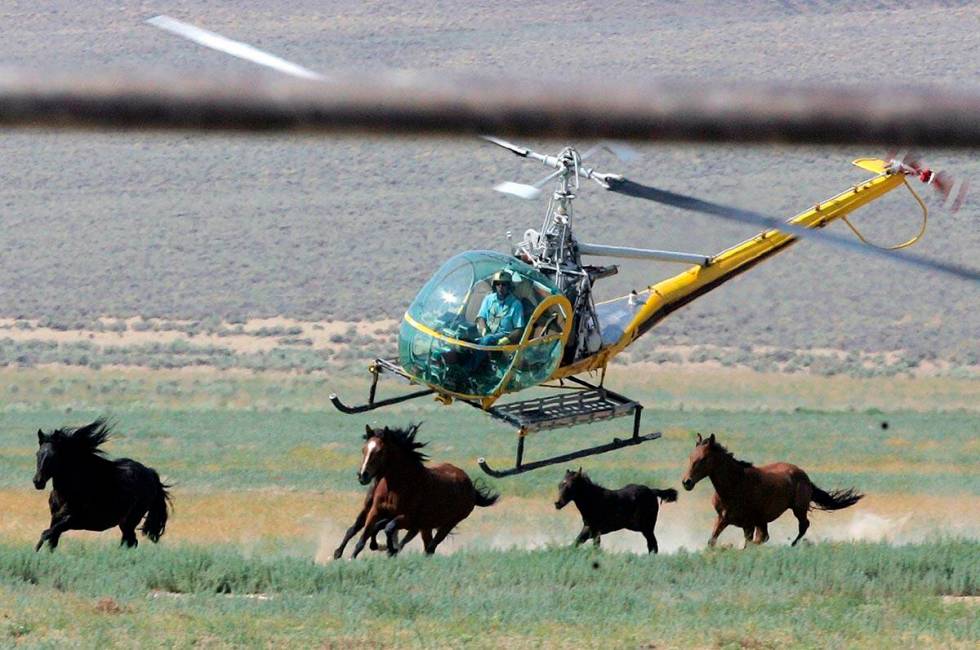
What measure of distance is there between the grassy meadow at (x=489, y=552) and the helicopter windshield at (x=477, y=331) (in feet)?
4.72

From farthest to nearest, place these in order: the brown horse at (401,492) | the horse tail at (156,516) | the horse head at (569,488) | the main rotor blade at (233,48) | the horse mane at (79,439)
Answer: the horse head at (569,488) → the horse tail at (156,516) → the brown horse at (401,492) → the horse mane at (79,439) → the main rotor blade at (233,48)

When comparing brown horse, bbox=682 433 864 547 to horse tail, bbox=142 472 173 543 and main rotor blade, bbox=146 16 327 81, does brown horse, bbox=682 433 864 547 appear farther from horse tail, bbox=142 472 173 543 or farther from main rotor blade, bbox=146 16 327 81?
main rotor blade, bbox=146 16 327 81

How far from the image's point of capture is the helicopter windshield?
522 inches

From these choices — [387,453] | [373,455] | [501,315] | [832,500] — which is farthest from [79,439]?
[832,500]

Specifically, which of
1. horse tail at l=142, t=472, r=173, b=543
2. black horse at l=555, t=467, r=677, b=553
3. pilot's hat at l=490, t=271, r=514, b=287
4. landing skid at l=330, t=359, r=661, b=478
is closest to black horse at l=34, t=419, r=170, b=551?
horse tail at l=142, t=472, r=173, b=543

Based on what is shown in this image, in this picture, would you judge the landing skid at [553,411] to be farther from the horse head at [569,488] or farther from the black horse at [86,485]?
the black horse at [86,485]

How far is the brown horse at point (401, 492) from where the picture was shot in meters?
14.2

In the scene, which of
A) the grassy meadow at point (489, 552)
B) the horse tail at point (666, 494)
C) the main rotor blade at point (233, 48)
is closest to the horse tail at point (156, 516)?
the grassy meadow at point (489, 552)

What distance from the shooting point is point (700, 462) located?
49.8ft

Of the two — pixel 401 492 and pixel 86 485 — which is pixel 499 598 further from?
pixel 86 485

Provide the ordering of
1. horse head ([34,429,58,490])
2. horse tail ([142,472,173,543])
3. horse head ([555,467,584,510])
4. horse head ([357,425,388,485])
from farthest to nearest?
horse head ([555,467,584,510])
horse tail ([142,472,173,543])
horse head ([357,425,388,485])
horse head ([34,429,58,490])

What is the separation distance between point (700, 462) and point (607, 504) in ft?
3.08

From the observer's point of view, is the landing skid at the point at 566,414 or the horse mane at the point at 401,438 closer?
the landing skid at the point at 566,414

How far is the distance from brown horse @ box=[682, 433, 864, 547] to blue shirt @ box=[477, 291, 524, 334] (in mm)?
2681
